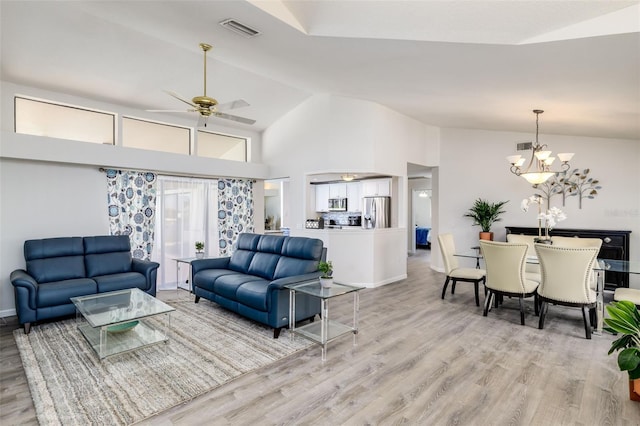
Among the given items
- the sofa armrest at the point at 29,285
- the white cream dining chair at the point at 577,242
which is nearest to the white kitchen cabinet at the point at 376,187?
the white cream dining chair at the point at 577,242

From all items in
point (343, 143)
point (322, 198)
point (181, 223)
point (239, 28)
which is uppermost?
point (239, 28)

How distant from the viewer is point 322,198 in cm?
940

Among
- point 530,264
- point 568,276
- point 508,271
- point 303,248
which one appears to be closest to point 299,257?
point 303,248

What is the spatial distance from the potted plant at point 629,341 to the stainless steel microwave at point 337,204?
→ 646cm

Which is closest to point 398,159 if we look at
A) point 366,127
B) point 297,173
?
point 366,127

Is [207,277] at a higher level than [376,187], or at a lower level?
lower

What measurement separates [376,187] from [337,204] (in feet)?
4.38

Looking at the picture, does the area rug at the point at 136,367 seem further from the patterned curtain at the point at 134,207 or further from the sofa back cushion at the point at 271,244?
the patterned curtain at the point at 134,207

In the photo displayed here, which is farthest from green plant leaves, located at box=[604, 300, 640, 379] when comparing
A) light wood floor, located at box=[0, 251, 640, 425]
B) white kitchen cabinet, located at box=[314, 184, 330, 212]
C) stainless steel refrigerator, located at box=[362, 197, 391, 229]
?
white kitchen cabinet, located at box=[314, 184, 330, 212]

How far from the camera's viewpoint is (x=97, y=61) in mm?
4418

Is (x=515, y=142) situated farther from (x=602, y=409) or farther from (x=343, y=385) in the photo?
(x=343, y=385)

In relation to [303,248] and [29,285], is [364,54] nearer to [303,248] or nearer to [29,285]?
[303,248]

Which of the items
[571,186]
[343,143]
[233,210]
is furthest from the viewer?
[233,210]

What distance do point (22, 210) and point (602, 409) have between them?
6741 millimetres
